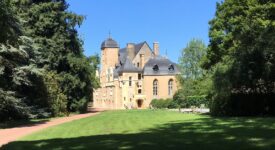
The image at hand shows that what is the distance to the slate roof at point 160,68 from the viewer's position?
295 feet

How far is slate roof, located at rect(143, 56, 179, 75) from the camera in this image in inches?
3536

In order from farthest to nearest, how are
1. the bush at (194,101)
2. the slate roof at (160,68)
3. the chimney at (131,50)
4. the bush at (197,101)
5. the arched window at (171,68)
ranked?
the chimney at (131,50), the arched window at (171,68), the slate roof at (160,68), the bush at (197,101), the bush at (194,101)

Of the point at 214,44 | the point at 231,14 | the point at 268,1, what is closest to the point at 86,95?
the point at 214,44

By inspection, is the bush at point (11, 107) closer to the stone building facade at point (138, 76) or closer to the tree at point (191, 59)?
the tree at point (191, 59)

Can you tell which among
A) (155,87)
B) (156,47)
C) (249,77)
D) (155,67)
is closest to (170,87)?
(155,87)

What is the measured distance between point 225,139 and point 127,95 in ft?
252

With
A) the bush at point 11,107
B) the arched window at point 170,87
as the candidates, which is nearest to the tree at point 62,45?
the bush at point 11,107

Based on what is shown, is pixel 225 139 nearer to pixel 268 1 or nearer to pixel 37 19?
pixel 268 1

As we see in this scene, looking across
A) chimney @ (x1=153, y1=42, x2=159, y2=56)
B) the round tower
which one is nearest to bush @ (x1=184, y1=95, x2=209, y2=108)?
the round tower

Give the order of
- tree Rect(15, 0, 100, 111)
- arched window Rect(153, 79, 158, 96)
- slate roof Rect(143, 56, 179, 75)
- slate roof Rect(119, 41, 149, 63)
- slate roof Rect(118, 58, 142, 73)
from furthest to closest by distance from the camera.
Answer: slate roof Rect(119, 41, 149, 63), slate roof Rect(143, 56, 179, 75), slate roof Rect(118, 58, 142, 73), arched window Rect(153, 79, 158, 96), tree Rect(15, 0, 100, 111)

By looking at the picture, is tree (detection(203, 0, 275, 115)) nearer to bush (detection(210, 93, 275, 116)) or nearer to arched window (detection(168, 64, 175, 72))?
bush (detection(210, 93, 275, 116))

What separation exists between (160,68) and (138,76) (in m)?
4.98

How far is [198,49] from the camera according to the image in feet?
255

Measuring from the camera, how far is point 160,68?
→ 9006cm
